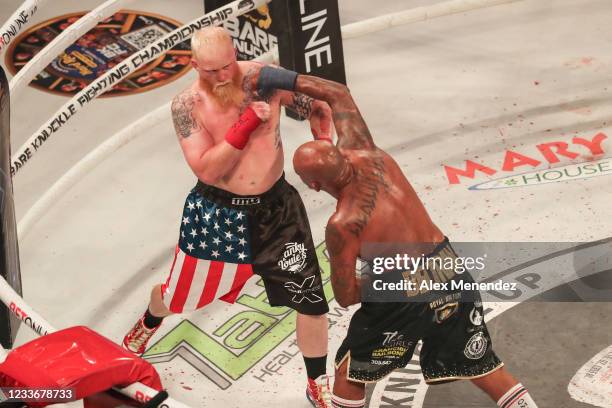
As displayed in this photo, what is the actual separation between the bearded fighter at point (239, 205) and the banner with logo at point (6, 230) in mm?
617

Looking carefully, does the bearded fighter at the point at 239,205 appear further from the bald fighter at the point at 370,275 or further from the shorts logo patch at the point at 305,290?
the bald fighter at the point at 370,275

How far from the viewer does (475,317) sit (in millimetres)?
3758

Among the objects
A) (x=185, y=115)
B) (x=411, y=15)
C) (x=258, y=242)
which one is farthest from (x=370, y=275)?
(x=411, y=15)

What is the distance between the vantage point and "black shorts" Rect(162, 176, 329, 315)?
4.08 metres

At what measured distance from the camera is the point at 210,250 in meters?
4.20

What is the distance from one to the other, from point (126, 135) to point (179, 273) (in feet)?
3.88

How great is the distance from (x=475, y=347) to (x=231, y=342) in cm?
133

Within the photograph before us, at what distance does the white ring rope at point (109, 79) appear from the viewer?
14.4 ft

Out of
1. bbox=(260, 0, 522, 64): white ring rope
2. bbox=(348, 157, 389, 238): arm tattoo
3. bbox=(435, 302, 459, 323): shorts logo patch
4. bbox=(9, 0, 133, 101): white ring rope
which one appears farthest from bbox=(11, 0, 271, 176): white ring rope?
bbox=(435, 302, 459, 323): shorts logo patch

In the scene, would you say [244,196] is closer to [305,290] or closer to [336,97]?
[305,290]

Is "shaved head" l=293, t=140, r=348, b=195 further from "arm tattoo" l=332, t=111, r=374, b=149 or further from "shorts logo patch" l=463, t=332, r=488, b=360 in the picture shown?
"shorts logo patch" l=463, t=332, r=488, b=360

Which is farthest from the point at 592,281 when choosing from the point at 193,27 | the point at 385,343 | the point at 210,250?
the point at 193,27

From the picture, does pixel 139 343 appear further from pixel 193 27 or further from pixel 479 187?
pixel 479 187

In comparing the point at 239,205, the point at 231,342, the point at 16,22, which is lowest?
the point at 231,342
